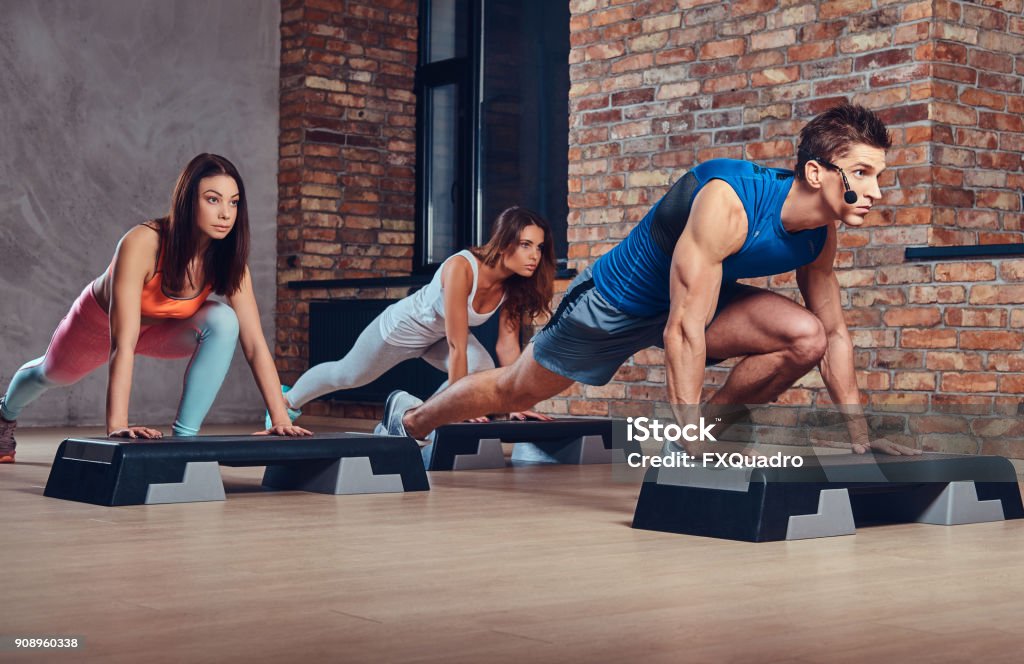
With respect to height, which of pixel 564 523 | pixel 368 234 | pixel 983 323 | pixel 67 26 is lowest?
pixel 564 523

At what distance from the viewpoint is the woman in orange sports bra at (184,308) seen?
3.70m

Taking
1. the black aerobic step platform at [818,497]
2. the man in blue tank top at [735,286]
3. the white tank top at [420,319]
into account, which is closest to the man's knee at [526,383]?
the man in blue tank top at [735,286]

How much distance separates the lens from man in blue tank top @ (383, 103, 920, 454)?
3.10 meters

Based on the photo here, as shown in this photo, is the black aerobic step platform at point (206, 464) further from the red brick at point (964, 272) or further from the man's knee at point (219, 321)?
the red brick at point (964, 272)

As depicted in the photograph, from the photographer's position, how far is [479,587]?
2316 millimetres

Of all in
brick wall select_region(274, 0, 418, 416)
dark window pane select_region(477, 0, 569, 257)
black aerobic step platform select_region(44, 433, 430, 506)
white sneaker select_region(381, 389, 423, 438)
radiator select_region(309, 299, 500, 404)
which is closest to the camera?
black aerobic step platform select_region(44, 433, 430, 506)

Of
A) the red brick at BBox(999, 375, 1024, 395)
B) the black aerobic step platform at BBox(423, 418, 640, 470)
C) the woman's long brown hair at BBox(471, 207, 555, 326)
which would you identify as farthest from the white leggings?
the red brick at BBox(999, 375, 1024, 395)

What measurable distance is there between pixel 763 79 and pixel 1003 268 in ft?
4.10

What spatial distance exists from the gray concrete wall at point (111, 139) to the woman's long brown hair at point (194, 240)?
317 cm

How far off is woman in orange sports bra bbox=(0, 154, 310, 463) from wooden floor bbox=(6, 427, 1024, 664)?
49 centimetres

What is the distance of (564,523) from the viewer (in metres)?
3.21

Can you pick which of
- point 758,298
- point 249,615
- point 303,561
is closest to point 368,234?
point 758,298

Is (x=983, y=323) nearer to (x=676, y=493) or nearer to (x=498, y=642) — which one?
(x=676, y=493)

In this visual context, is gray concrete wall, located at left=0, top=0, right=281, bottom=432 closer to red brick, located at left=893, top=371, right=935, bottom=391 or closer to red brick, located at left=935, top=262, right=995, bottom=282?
red brick, located at left=893, top=371, right=935, bottom=391
